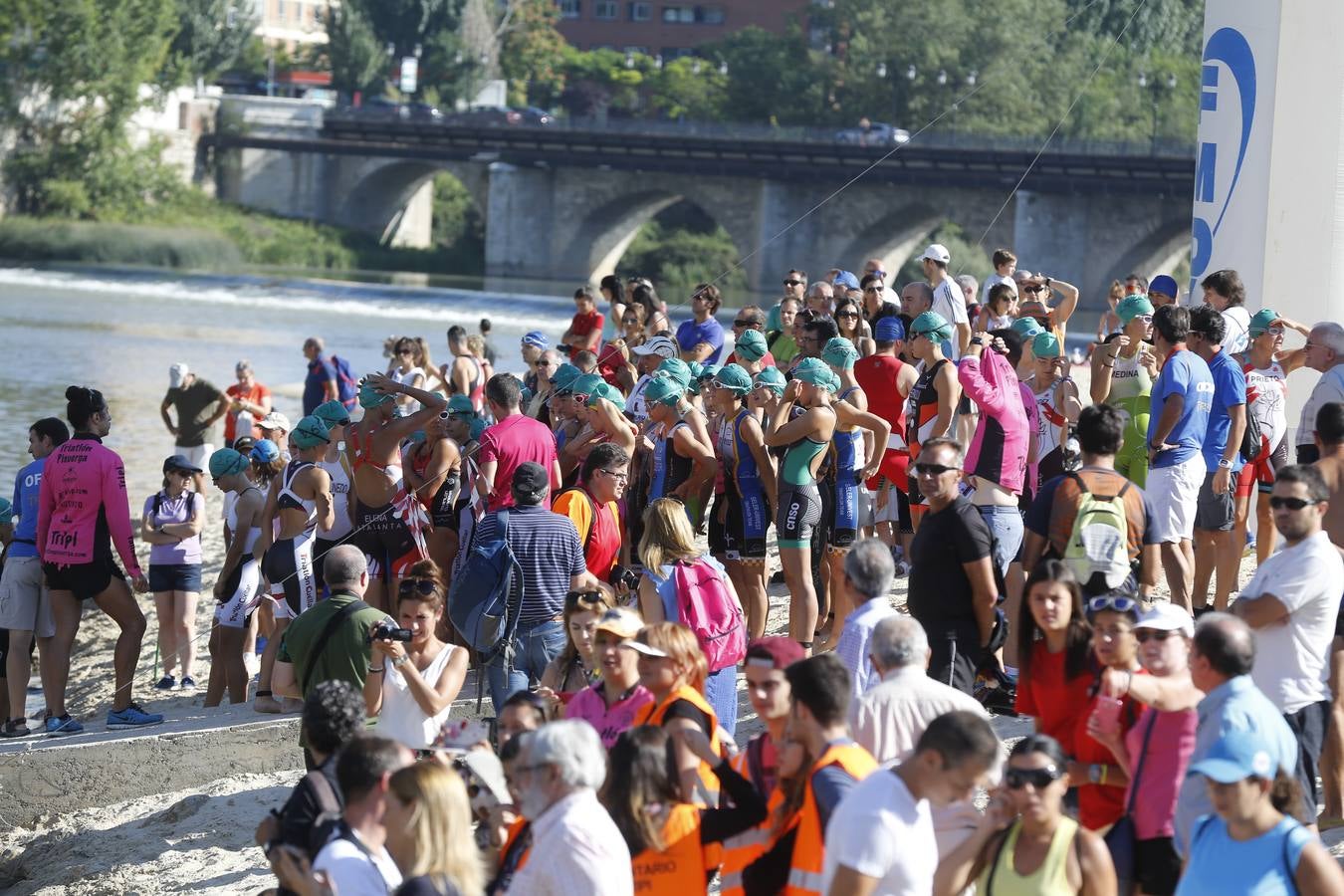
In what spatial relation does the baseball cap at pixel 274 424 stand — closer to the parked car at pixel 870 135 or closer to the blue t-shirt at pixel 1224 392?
the blue t-shirt at pixel 1224 392

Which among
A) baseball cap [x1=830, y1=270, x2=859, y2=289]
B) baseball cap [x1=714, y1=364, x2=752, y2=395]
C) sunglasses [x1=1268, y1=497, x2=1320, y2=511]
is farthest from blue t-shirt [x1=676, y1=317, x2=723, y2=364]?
sunglasses [x1=1268, y1=497, x2=1320, y2=511]

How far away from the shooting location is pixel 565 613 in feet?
20.3

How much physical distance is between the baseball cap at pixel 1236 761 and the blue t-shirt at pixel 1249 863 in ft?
0.41

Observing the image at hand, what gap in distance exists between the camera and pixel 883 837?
13.9 ft

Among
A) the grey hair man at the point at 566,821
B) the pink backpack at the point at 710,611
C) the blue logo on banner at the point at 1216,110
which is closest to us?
the grey hair man at the point at 566,821

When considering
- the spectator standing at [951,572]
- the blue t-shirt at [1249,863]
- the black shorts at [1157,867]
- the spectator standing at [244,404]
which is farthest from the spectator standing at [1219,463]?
the spectator standing at [244,404]

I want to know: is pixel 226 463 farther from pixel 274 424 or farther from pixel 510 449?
pixel 510 449

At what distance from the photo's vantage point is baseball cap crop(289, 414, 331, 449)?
347 inches

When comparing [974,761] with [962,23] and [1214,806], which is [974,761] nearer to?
[1214,806]

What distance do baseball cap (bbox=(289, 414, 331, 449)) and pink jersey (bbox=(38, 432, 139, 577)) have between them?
85 centimetres

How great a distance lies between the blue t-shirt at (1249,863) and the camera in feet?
13.5

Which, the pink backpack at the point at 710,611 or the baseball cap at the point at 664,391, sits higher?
the baseball cap at the point at 664,391

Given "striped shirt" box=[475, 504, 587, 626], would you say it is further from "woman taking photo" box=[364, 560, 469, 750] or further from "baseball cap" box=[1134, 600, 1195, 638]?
"baseball cap" box=[1134, 600, 1195, 638]

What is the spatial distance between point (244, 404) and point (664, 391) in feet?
23.3
